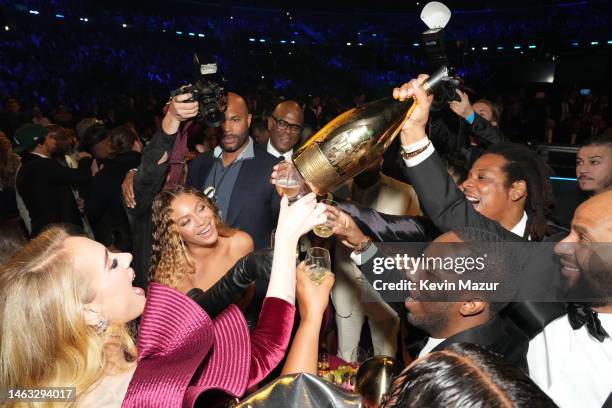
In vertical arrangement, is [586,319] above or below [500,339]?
above

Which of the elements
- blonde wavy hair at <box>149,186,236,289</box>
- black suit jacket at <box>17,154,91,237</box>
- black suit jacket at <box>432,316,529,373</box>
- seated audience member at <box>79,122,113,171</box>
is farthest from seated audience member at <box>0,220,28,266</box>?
seated audience member at <box>79,122,113,171</box>

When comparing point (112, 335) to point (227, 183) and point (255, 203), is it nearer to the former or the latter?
point (255, 203)

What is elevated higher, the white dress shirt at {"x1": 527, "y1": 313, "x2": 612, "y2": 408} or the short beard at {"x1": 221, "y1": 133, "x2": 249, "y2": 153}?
the short beard at {"x1": 221, "y1": 133, "x2": 249, "y2": 153}

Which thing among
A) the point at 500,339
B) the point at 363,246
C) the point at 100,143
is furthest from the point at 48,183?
the point at 500,339

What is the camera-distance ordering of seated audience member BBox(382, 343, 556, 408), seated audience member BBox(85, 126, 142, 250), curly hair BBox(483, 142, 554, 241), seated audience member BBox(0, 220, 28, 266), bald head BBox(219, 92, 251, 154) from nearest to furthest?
seated audience member BBox(382, 343, 556, 408), seated audience member BBox(0, 220, 28, 266), curly hair BBox(483, 142, 554, 241), bald head BBox(219, 92, 251, 154), seated audience member BBox(85, 126, 142, 250)

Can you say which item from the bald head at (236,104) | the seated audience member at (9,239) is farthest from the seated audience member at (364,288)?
the seated audience member at (9,239)

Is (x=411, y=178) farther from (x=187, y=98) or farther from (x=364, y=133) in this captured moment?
(x=187, y=98)

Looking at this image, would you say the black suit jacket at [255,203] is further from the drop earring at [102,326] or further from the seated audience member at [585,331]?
the seated audience member at [585,331]

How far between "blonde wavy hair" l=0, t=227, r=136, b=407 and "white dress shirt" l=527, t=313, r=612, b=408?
1.17 m

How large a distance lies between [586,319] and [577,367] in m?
0.13

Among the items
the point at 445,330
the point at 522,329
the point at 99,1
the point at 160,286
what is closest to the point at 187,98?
the point at 160,286

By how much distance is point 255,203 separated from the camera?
2982 mm

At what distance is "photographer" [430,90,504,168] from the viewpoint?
3.23m

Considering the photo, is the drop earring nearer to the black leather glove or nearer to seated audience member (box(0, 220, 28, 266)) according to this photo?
the black leather glove
